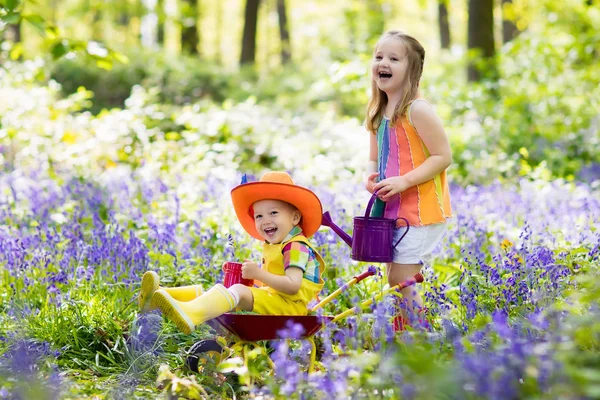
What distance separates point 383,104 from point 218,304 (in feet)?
4.71

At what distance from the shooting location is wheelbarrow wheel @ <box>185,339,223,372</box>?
11.2 feet

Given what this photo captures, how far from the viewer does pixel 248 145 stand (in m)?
9.55

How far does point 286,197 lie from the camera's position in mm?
3500

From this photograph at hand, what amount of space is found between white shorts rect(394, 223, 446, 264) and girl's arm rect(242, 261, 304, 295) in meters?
0.54

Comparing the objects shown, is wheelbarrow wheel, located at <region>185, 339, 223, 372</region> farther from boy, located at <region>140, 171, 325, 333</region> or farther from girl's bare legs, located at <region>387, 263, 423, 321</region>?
girl's bare legs, located at <region>387, 263, 423, 321</region>

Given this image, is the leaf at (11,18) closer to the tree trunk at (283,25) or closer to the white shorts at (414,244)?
the white shorts at (414,244)

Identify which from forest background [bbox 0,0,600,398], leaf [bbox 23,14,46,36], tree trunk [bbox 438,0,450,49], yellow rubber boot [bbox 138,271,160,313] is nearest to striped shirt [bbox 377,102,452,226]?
forest background [bbox 0,0,600,398]

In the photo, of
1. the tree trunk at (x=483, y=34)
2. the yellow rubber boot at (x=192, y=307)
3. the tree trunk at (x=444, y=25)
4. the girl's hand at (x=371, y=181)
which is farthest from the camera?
the tree trunk at (x=444, y=25)

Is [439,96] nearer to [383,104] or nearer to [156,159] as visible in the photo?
[156,159]

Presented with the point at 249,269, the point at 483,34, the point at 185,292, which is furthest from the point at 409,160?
the point at 483,34

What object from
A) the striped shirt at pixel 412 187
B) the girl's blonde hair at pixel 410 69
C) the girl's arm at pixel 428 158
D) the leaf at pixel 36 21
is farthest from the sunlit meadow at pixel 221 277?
the leaf at pixel 36 21

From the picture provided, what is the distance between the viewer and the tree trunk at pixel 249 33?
778 inches

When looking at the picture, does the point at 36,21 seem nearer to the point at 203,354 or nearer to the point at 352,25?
the point at 203,354

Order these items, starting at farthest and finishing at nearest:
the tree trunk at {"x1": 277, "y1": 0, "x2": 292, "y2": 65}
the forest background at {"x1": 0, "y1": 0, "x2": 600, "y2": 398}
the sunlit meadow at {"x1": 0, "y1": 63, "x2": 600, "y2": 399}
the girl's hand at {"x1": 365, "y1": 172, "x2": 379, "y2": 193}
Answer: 1. the tree trunk at {"x1": 277, "y1": 0, "x2": 292, "y2": 65}
2. the girl's hand at {"x1": 365, "y1": 172, "x2": 379, "y2": 193}
3. the forest background at {"x1": 0, "y1": 0, "x2": 600, "y2": 398}
4. the sunlit meadow at {"x1": 0, "y1": 63, "x2": 600, "y2": 399}
